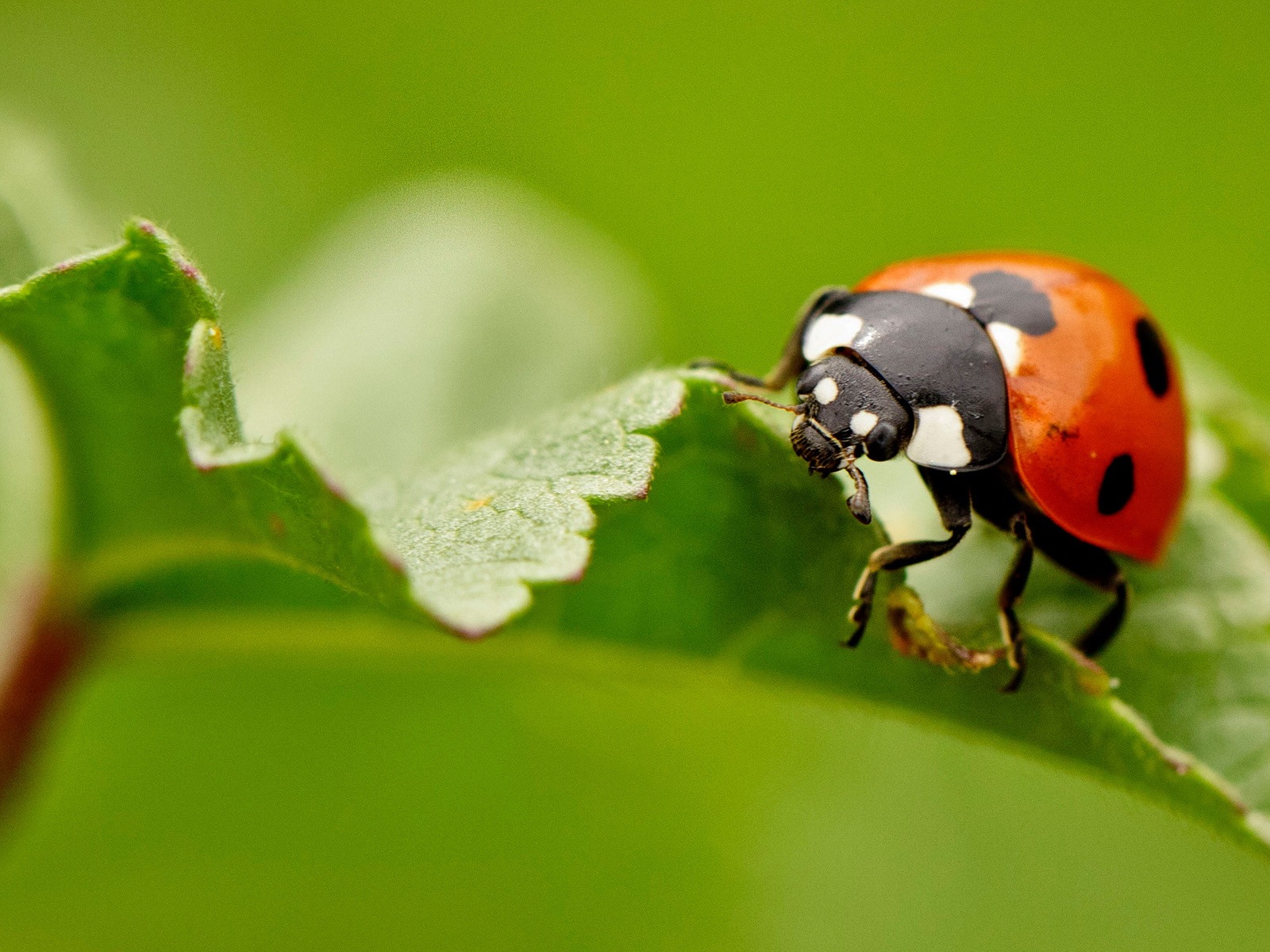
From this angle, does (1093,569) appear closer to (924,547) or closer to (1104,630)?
(1104,630)

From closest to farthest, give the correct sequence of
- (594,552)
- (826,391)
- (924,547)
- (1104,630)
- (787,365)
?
1. (594,552)
2. (924,547)
3. (826,391)
4. (1104,630)
5. (787,365)

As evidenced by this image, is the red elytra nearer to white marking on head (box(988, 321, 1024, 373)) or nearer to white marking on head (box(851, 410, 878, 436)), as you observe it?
white marking on head (box(988, 321, 1024, 373))

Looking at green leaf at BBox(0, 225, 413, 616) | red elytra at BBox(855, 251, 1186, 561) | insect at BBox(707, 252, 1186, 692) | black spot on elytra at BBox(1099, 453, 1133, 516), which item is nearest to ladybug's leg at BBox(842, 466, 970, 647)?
insect at BBox(707, 252, 1186, 692)

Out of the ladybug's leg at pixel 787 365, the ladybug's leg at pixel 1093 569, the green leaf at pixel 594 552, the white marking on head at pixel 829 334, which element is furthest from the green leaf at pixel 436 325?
the ladybug's leg at pixel 1093 569

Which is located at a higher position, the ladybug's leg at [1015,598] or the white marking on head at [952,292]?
the white marking on head at [952,292]

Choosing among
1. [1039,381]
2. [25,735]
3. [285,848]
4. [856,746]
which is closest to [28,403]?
[25,735]

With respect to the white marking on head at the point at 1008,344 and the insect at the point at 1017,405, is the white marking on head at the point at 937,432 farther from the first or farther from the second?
the white marking on head at the point at 1008,344

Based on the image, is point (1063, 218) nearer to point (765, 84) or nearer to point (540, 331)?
point (765, 84)

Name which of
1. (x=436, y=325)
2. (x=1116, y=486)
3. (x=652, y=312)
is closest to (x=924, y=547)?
(x=1116, y=486)
